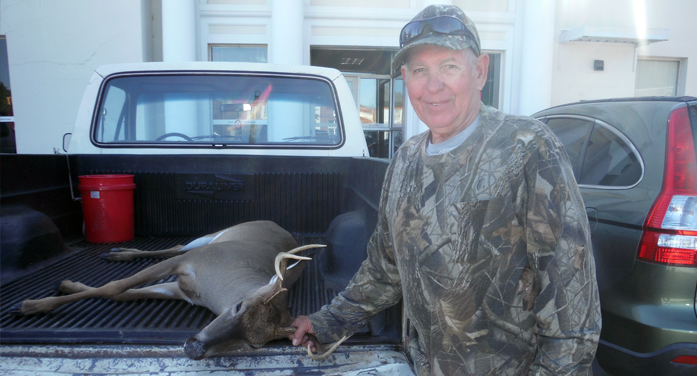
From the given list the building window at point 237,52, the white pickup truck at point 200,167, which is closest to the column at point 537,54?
the building window at point 237,52

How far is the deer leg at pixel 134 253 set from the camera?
3041 mm

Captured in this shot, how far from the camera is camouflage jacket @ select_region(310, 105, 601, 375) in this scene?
1285 millimetres

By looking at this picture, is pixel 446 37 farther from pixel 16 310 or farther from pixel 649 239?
pixel 16 310

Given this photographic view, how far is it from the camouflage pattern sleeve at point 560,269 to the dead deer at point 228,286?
0.70 meters

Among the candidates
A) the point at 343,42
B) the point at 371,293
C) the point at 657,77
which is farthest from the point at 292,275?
the point at 657,77

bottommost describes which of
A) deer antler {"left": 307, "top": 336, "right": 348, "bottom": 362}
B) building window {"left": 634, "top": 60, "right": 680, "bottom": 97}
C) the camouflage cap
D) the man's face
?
deer antler {"left": 307, "top": 336, "right": 348, "bottom": 362}

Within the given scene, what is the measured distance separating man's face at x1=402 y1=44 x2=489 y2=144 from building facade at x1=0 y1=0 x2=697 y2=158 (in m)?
7.21

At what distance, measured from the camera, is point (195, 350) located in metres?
1.53

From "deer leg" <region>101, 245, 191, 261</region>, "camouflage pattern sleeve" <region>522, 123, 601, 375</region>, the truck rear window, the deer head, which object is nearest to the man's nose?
"camouflage pattern sleeve" <region>522, 123, 601, 375</region>

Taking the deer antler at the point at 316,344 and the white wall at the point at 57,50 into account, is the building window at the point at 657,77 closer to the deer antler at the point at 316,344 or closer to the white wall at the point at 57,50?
the white wall at the point at 57,50

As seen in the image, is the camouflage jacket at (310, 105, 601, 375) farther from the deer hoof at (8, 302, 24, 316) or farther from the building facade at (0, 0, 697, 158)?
the building facade at (0, 0, 697, 158)

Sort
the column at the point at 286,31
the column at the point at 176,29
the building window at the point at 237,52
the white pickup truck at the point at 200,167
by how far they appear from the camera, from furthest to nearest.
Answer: the building window at the point at 237,52 < the column at the point at 286,31 < the column at the point at 176,29 < the white pickup truck at the point at 200,167

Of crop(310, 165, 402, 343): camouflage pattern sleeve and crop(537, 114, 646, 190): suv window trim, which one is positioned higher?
crop(537, 114, 646, 190): suv window trim

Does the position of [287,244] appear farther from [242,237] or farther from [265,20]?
[265,20]
